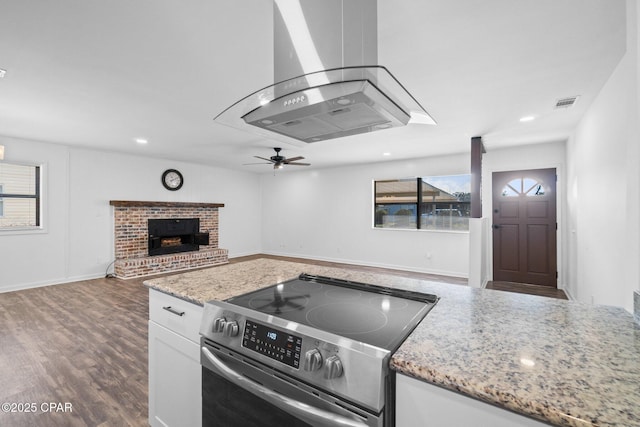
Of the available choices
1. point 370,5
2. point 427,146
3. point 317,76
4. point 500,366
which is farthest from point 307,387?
point 427,146

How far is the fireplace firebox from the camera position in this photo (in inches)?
242

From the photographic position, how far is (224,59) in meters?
2.20

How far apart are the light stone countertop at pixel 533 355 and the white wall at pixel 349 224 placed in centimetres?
464

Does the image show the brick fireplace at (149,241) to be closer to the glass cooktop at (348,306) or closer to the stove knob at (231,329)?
the glass cooktop at (348,306)

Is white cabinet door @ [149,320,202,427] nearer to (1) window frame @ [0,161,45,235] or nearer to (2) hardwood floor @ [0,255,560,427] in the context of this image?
(2) hardwood floor @ [0,255,560,427]

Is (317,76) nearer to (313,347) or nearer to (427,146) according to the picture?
(313,347)

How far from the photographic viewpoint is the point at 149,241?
19.9 feet

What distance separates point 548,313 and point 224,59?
2508mm

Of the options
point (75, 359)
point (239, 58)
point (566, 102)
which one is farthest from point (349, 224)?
point (75, 359)

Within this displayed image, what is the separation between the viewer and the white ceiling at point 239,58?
Result: 1668 millimetres

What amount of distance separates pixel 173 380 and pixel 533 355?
1572 mm

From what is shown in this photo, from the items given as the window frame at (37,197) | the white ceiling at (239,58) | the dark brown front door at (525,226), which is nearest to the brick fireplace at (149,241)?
the window frame at (37,197)

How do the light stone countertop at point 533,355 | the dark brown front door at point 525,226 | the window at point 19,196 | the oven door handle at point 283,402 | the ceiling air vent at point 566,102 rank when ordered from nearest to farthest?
the light stone countertop at point 533,355 < the oven door handle at point 283,402 < the ceiling air vent at point 566,102 < the window at point 19,196 < the dark brown front door at point 525,226

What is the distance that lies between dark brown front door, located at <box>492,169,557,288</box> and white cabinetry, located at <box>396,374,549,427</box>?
5.31 meters
